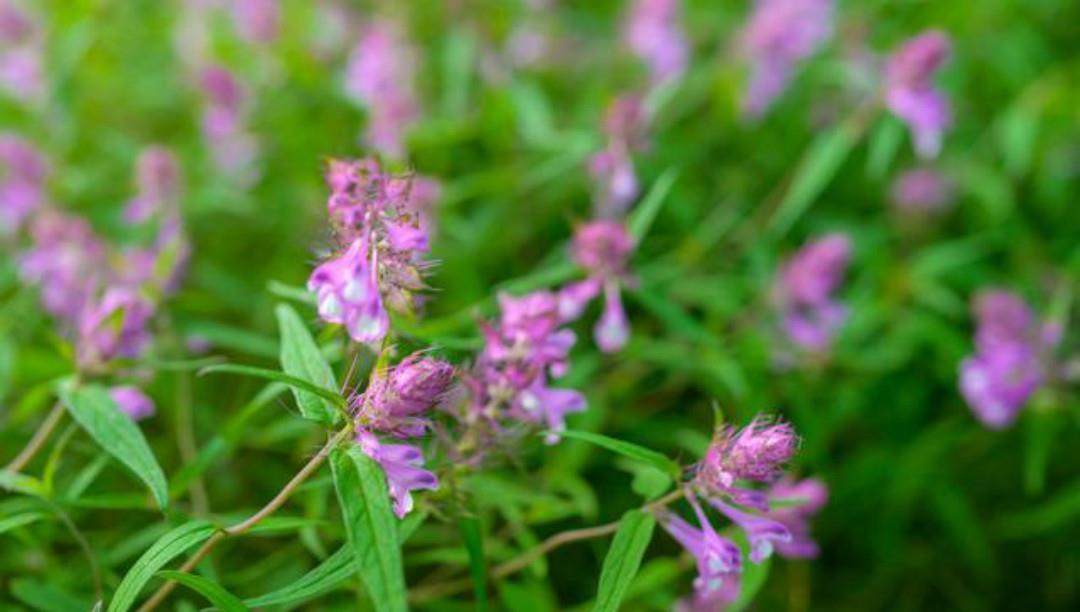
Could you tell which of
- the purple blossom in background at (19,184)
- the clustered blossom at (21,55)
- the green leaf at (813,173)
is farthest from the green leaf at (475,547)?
the clustered blossom at (21,55)

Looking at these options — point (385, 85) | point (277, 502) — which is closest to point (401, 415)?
point (277, 502)

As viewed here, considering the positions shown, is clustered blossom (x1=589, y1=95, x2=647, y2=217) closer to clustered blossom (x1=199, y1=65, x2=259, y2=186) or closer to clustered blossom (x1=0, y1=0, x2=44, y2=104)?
clustered blossom (x1=199, y1=65, x2=259, y2=186)

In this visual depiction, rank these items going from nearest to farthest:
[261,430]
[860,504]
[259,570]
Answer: [259,570] < [261,430] < [860,504]

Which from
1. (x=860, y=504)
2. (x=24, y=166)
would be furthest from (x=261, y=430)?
(x=860, y=504)

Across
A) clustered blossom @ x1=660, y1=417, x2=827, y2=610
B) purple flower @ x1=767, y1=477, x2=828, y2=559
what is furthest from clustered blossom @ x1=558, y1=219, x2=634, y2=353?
clustered blossom @ x1=660, y1=417, x2=827, y2=610

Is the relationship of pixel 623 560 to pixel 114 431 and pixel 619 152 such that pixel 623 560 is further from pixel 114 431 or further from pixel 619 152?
pixel 619 152

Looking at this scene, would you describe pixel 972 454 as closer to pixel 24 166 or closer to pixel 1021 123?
pixel 1021 123
